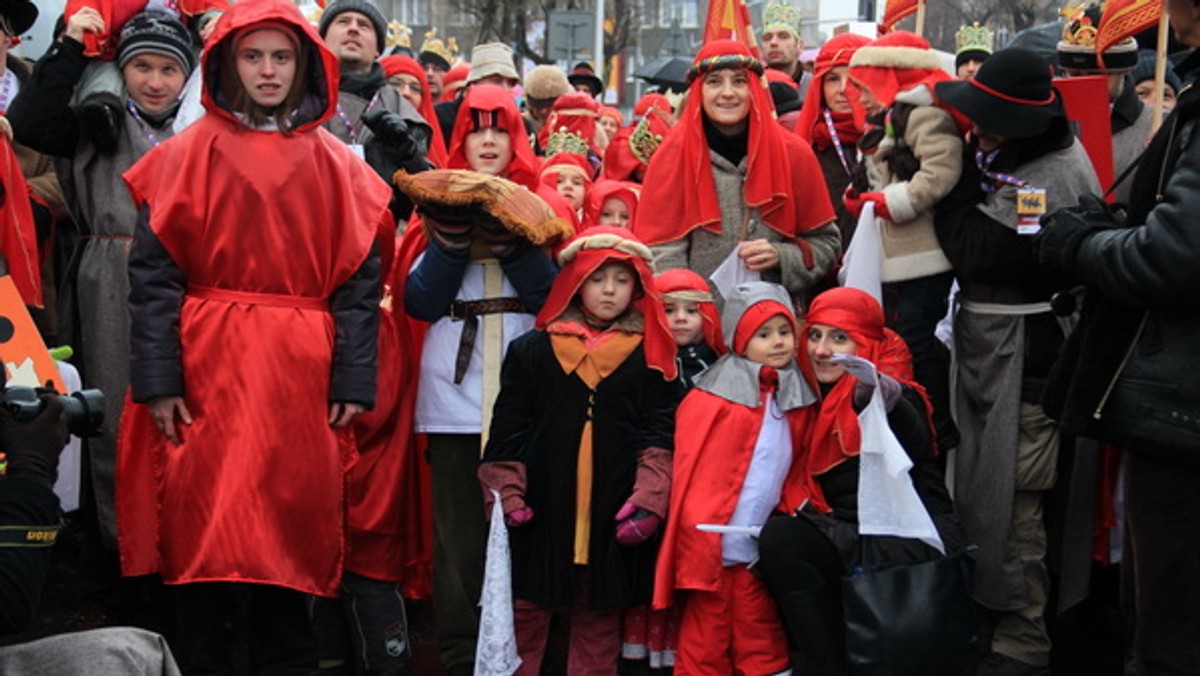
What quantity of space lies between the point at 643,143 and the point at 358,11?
2.01 metres

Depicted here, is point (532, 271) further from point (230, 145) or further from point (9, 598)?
point (9, 598)

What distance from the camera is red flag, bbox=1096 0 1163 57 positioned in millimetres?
5770

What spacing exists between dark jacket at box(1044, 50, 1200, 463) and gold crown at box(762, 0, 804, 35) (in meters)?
5.51

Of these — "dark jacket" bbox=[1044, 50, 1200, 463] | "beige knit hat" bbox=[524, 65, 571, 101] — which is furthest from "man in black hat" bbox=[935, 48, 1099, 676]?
"beige knit hat" bbox=[524, 65, 571, 101]

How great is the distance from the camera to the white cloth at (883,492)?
4.66 meters

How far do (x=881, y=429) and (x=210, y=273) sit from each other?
225cm

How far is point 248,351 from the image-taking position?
4.44 meters

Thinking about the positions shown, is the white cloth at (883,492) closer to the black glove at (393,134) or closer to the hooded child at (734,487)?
the hooded child at (734,487)

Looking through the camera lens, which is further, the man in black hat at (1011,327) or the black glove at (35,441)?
the man in black hat at (1011,327)

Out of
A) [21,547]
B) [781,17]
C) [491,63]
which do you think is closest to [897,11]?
[781,17]

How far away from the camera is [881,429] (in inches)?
185

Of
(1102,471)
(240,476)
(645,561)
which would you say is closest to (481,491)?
(645,561)

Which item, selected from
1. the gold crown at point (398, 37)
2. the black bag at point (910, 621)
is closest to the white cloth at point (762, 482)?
the black bag at point (910, 621)

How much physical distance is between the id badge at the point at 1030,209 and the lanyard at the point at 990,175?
0.34 ft
